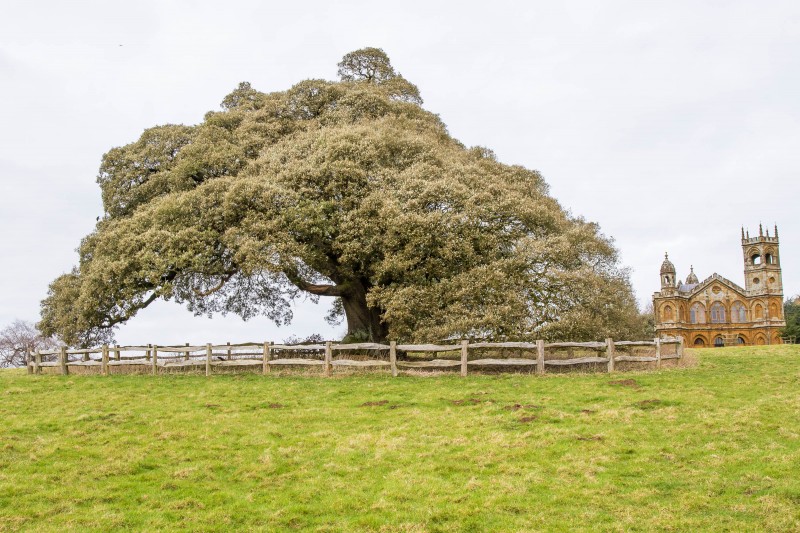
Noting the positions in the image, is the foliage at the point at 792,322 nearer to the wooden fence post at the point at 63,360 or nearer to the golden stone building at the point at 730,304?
the golden stone building at the point at 730,304

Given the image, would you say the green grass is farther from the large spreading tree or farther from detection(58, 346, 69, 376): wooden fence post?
detection(58, 346, 69, 376): wooden fence post

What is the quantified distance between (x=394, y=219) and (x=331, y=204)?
3.32m

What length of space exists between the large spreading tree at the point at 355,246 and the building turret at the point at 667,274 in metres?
61.7

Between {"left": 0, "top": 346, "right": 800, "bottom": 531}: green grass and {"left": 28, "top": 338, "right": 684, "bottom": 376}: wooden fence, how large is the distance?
99.5 inches

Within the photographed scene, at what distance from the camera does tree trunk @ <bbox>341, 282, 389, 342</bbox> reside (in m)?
30.0

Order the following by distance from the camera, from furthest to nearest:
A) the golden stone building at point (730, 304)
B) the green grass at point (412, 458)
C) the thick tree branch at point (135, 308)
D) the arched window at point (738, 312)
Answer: the arched window at point (738, 312) → the golden stone building at point (730, 304) → the thick tree branch at point (135, 308) → the green grass at point (412, 458)

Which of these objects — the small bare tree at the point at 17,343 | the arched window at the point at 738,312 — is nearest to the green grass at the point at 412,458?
the small bare tree at the point at 17,343

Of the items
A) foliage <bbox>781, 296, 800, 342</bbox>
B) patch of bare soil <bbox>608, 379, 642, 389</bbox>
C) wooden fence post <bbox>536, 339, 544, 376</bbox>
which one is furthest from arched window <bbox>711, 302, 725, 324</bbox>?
patch of bare soil <bbox>608, 379, 642, 389</bbox>

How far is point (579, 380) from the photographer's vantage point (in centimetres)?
2148

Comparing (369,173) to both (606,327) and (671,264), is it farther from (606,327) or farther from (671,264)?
(671,264)

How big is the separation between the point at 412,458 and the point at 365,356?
13.8 m

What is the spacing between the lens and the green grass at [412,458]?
383 inches

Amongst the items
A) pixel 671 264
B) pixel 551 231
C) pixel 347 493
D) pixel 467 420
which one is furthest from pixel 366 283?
pixel 671 264

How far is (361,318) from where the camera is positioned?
3103 centimetres
